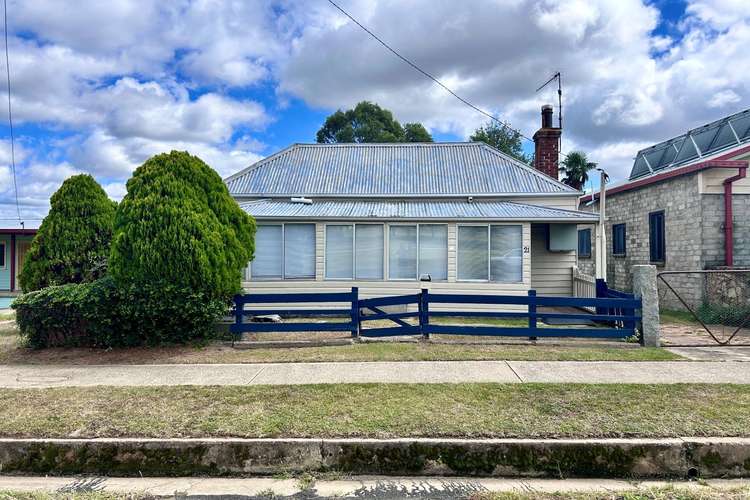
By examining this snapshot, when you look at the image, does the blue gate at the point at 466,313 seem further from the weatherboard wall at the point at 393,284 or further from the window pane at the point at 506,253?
the window pane at the point at 506,253

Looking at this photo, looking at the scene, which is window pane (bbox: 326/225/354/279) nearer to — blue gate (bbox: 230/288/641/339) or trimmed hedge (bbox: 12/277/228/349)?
blue gate (bbox: 230/288/641/339)

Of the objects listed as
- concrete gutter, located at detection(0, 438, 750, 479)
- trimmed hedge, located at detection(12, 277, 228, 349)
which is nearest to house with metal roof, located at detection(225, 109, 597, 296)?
trimmed hedge, located at detection(12, 277, 228, 349)

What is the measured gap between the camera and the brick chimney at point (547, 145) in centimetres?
1636

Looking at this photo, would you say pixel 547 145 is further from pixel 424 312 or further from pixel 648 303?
pixel 424 312

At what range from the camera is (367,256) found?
41.5 ft

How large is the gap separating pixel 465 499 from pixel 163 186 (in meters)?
7.46

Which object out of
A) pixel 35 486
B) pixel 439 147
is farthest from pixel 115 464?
pixel 439 147

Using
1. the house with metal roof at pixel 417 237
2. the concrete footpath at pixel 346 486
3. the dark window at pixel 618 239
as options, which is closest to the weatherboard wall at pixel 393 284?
the house with metal roof at pixel 417 237

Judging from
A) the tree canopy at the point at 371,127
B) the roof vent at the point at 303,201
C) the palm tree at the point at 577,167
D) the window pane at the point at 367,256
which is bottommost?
the window pane at the point at 367,256

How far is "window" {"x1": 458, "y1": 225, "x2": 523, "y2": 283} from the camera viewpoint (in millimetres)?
12383

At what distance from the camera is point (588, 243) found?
19250 mm

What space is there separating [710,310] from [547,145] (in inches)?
307

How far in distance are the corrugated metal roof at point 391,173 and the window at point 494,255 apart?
2624 millimetres

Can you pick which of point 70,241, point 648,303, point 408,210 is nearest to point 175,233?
point 70,241
